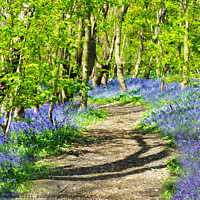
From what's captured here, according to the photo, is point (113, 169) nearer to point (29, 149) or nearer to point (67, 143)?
point (29, 149)

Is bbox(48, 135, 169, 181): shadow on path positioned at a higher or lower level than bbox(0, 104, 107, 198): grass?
lower

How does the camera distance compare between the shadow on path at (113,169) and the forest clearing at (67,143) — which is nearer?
the forest clearing at (67,143)

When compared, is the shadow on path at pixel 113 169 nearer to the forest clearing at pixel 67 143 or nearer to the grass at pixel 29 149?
the forest clearing at pixel 67 143

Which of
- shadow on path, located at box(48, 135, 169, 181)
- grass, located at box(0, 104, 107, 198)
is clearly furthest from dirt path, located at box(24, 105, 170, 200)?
grass, located at box(0, 104, 107, 198)

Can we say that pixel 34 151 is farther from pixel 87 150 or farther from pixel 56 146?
pixel 87 150

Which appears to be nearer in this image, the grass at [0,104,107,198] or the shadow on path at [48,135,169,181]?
the grass at [0,104,107,198]

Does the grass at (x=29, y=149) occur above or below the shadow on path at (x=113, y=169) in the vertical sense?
above

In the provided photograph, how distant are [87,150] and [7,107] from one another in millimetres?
2494

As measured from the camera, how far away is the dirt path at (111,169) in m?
4.48

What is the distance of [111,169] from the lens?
5832mm

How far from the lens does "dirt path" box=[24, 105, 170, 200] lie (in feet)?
14.7

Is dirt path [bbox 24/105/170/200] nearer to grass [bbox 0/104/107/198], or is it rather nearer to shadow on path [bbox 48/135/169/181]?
shadow on path [bbox 48/135/169/181]

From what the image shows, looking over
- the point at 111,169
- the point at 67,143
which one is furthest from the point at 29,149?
the point at 111,169

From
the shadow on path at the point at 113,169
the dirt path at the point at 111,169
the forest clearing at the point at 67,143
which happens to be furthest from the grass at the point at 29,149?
the shadow on path at the point at 113,169
